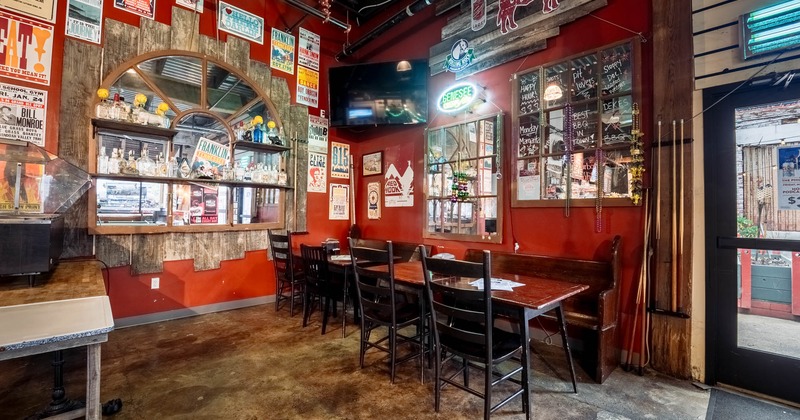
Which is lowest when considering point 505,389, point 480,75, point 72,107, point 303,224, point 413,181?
point 505,389

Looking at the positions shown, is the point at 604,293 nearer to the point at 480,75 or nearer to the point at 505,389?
the point at 505,389

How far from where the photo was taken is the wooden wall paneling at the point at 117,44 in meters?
3.67

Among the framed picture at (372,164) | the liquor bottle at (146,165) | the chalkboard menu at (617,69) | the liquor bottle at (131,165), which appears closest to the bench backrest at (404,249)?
the framed picture at (372,164)

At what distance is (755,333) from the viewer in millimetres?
2412

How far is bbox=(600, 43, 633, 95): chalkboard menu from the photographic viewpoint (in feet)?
9.55

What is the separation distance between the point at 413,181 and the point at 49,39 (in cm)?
421

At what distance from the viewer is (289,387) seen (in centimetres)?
248

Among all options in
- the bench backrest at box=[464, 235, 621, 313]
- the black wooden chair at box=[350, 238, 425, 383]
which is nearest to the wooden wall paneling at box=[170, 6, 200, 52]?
the black wooden chair at box=[350, 238, 425, 383]

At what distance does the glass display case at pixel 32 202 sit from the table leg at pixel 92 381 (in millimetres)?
1342

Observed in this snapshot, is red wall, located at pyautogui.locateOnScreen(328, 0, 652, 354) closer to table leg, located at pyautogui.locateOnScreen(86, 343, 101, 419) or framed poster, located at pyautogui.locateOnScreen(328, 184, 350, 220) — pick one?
framed poster, located at pyautogui.locateOnScreen(328, 184, 350, 220)

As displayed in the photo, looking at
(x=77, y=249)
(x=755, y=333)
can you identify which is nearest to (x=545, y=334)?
(x=755, y=333)

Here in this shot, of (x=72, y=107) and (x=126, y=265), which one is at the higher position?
(x=72, y=107)

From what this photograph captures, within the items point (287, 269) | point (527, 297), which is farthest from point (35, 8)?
point (527, 297)

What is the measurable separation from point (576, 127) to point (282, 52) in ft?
13.7
